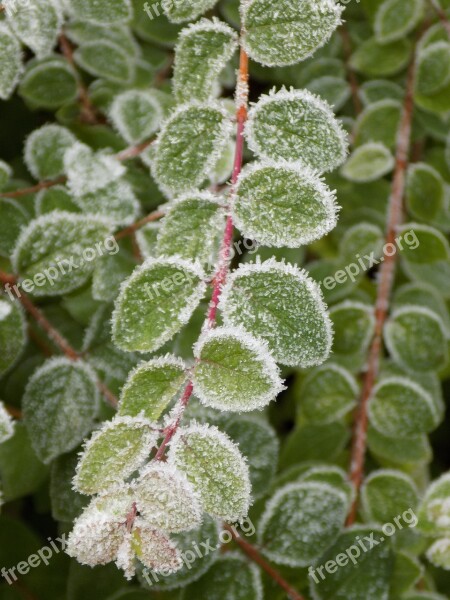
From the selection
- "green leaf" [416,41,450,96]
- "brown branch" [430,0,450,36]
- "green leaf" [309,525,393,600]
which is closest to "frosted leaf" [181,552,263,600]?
"green leaf" [309,525,393,600]

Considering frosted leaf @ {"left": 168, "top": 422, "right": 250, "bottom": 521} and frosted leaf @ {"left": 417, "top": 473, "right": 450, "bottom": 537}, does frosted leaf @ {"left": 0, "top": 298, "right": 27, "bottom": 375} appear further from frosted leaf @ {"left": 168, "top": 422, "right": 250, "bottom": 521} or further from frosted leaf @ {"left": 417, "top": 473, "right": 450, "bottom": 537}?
frosted leaf @ {"left": 417, "top": 473, "right": 450, "bottom": 537}

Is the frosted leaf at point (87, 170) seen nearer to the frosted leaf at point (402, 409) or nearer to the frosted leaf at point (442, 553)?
the frosted leaf at point (402, 409)

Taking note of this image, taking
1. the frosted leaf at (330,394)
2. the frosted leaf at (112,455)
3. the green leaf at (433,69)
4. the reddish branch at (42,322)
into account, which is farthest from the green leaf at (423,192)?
the frosted leaf at (112,455)

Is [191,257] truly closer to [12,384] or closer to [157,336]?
[157,336]

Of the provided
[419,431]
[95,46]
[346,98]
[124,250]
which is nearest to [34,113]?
[95,46]

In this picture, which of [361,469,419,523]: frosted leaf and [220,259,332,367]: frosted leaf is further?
[361,469,419,523]: frosted leaf

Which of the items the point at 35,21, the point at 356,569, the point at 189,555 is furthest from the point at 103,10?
the point at 356,569

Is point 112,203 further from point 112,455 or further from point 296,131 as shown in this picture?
point 112,455
